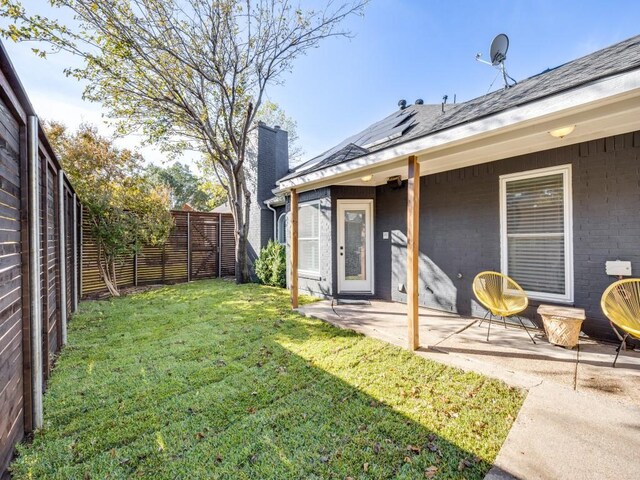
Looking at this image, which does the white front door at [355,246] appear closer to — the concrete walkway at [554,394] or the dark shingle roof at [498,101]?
the dark shingle roof at [498,101]

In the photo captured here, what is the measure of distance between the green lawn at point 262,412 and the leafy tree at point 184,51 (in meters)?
6.20

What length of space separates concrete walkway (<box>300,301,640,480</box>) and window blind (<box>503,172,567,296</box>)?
856mm

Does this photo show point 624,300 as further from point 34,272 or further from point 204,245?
point 204,245

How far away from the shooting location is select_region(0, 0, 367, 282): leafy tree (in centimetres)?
654

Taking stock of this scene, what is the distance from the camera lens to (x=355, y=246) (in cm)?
684

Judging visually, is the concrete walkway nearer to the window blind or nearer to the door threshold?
the window blind

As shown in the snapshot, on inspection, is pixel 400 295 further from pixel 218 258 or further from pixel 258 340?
pixel 218 258

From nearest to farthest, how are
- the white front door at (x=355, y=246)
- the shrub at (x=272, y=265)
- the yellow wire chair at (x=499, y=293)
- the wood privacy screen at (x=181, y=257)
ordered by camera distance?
the yellow wire chair at (x=499, y=293), the white front door at (x=355, y=246), the wood privacy screen at (x=181, y=257), the shrub at (x=272, y=265)

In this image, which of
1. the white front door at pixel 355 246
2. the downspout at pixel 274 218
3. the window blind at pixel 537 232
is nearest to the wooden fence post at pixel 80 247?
the downspout at pixel 274 218

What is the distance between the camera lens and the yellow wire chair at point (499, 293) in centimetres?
394

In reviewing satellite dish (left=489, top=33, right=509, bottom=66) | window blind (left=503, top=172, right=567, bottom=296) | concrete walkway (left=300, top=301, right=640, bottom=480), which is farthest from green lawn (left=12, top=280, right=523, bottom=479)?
satellite dish (left=489, top=33, right=509, bottom=66)

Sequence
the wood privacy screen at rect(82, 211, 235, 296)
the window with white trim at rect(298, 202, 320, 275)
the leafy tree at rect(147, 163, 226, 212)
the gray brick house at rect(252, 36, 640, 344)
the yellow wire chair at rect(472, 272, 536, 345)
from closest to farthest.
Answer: the gray brick house at rect(252, 36, 640, 344)
the yellow wire chair at rect(472, 272, 536, 345)
the window with white trim at rect(298, 202, 320, 275)
the wood privacy screen at rect(82, 211, 235, 296)
the leafy tree at rect(147, 163, 226, 212)

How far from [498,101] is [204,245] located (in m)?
10.1

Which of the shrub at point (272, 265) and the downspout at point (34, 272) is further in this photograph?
the shrub at point (272, 265)
